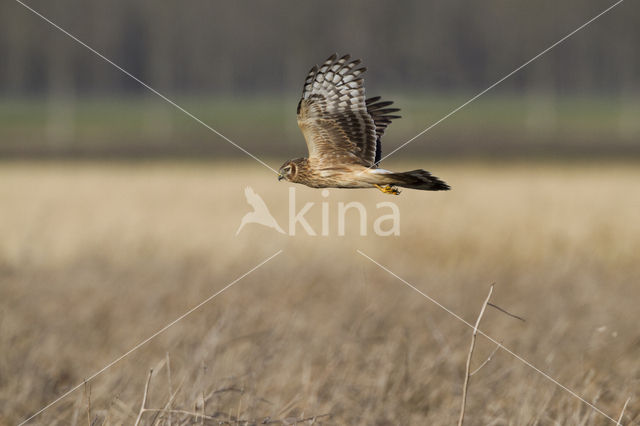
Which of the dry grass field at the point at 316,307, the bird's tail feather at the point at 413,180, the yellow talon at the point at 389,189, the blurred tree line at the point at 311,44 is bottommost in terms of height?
the dry grass field at the point at 316,307

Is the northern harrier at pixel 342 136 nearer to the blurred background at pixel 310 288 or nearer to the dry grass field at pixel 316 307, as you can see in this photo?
the blurred background at pixel 310 288

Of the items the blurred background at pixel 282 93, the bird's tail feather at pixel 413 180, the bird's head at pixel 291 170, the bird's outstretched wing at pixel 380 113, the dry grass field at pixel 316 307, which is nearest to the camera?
the bird's tail feather at pixel 413 180

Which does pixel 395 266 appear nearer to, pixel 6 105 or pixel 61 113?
pixel 61 113

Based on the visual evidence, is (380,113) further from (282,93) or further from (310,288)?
(282,93)

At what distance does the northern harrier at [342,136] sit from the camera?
1.94 metres

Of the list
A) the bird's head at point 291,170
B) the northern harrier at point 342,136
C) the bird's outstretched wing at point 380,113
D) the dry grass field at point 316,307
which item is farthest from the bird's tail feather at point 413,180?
the dry grass field at point 316,307

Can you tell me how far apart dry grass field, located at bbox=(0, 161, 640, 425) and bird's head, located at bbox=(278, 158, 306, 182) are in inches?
76.8

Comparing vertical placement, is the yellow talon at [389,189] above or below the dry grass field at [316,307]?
above

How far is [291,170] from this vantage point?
2.12 m

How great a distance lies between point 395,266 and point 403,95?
41175mm

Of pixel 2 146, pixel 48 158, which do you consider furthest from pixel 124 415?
pixel 2 146

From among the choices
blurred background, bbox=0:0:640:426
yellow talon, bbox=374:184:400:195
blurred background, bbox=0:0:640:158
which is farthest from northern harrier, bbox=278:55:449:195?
blurred background, bbox=0:0:640:158

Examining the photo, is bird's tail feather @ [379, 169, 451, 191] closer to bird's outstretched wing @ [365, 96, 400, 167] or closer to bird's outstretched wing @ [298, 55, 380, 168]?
bird's outstretched wing @ [298, 55, 380, 168]

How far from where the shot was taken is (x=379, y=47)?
277 inches
